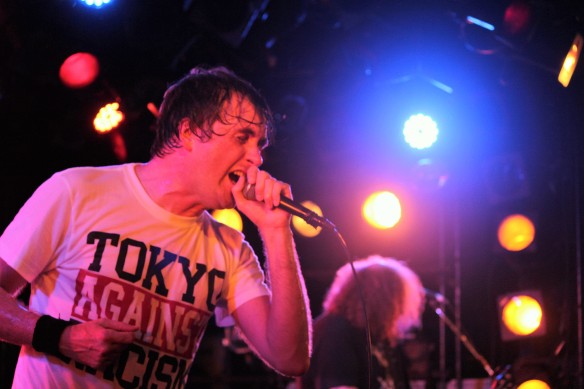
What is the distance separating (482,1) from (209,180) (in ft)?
9.64

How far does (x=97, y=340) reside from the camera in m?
1.92

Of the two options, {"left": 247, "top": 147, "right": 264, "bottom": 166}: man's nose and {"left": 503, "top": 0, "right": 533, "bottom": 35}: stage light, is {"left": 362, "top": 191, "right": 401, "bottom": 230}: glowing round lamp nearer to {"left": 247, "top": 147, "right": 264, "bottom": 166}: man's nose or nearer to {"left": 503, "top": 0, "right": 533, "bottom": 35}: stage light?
{"left": 503, "top": 0, "right": 533, "bottom": 35}: stage light

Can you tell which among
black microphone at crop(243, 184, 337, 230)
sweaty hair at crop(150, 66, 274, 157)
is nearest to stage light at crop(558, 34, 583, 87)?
sweaty hair at crop(150, 66, 274, 157)

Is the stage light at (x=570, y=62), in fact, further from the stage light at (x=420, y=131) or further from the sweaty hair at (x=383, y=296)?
the sweaty hair at (x=383, y=296)

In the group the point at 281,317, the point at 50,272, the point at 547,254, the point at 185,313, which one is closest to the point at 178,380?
the point at 185,313

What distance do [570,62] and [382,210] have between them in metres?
2.28

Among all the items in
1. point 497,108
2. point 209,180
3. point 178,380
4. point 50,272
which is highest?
point 497,108

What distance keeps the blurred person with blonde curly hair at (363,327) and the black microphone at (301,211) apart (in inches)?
78.0

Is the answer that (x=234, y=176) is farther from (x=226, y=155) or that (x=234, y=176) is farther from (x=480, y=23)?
(x=480, y=23)

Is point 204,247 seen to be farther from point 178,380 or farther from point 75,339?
point 75,339

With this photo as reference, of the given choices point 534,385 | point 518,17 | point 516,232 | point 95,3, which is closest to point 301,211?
point 95,3

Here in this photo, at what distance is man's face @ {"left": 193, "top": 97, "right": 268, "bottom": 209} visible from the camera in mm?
2477

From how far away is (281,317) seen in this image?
95.3 inches

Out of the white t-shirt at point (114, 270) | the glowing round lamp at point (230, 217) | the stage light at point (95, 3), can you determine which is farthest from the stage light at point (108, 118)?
the white t-shirt at point (114, 270)
